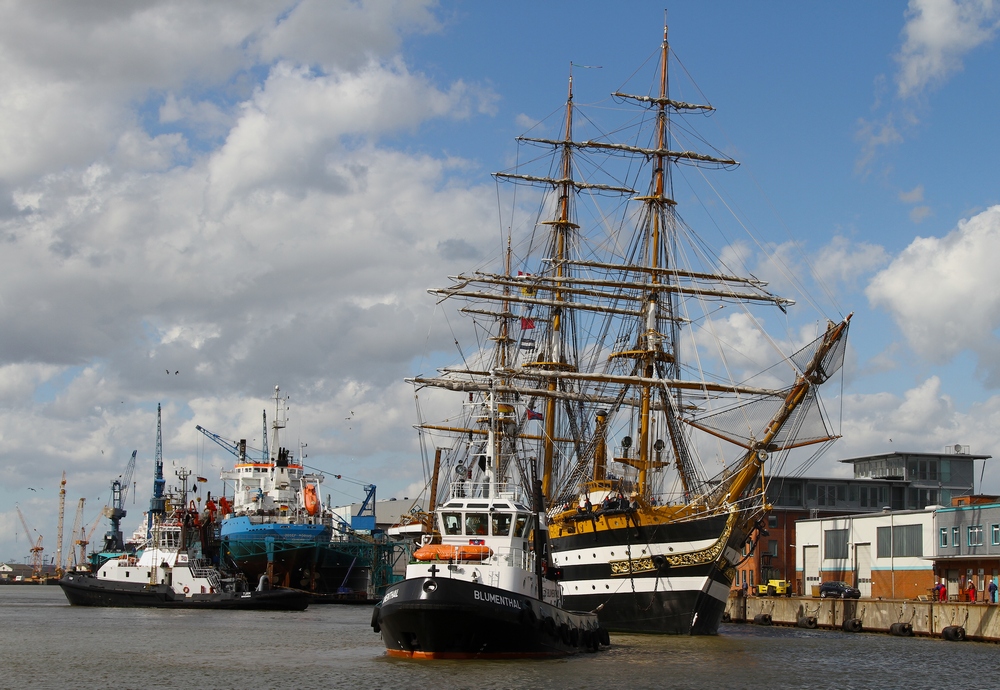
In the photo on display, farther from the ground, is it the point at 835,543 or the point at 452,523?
the point at 452,523

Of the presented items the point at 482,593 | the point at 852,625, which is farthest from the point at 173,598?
the point at 482,593

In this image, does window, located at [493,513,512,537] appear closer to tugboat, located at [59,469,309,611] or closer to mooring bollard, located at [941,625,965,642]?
mooring bollard, located at [941,625,965,642]

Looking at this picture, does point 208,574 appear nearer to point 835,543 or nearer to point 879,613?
point 835,543

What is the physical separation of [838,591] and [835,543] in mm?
8697

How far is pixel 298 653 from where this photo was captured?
4809 centimetres

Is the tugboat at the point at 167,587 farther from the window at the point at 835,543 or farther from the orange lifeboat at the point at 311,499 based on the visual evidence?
the window at the point at 835,543

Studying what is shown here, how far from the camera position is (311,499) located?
379 ft

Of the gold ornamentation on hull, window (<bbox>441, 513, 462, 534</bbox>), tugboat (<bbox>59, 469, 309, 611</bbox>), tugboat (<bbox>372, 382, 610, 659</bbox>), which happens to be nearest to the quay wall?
the gold ornamentation on hull

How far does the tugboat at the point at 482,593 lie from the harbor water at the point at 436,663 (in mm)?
743

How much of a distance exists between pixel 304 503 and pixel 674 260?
54.9 metres

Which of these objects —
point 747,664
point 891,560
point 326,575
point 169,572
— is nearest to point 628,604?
point 747,664

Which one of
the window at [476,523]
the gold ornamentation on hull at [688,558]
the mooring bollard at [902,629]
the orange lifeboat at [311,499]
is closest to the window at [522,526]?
the window at [476,523]

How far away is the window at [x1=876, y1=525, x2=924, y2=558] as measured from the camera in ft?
246

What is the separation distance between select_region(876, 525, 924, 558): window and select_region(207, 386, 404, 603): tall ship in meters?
49.9
